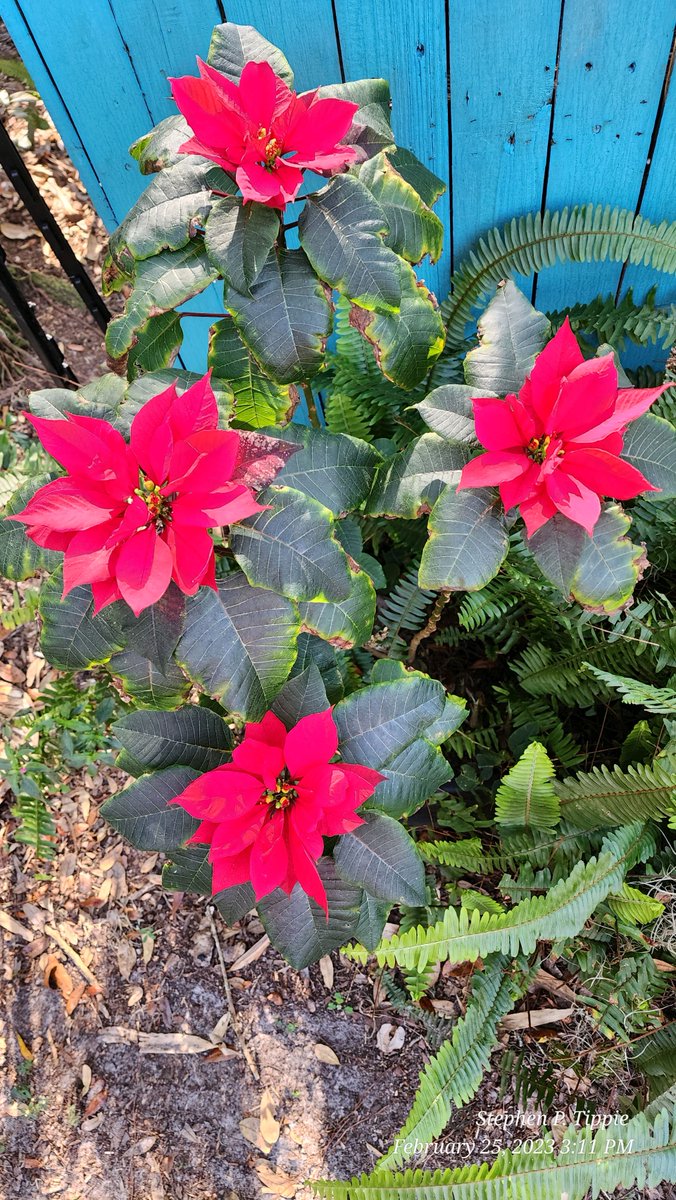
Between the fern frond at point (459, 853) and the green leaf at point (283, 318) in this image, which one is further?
the fern frond at point (459, 853)

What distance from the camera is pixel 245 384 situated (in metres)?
1.64

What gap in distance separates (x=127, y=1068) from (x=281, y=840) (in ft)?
3.99

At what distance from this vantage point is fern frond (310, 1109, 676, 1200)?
1.43 m

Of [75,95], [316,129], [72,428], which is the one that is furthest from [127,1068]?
[75,95]

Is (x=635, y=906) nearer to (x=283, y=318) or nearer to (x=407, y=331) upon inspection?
(x=407, y=331)

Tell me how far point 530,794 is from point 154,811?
32.0 inches

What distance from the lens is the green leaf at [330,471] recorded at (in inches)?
58.4

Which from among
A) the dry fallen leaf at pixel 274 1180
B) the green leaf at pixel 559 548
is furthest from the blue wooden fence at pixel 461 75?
the dry fallen leaf at pixel 274 1180

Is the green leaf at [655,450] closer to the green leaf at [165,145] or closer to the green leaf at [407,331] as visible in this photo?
the green leaf at [407,331]

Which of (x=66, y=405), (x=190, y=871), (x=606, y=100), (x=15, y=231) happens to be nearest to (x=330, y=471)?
(x=66, y=405)

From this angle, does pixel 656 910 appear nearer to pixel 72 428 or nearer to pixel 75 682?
pixel 72 428

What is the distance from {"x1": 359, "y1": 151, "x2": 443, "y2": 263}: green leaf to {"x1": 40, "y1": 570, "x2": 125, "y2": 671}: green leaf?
84 cm

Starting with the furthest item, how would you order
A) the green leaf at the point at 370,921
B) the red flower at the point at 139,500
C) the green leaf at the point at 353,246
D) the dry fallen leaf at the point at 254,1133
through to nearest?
1. the dry fallen leaf at the point at 254,1133
2. the green leaf at the point at 370,921
3. the green leaf at the point at 353,246
4. the red flower at the point at 139,500

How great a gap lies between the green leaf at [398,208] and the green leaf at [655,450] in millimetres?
527
